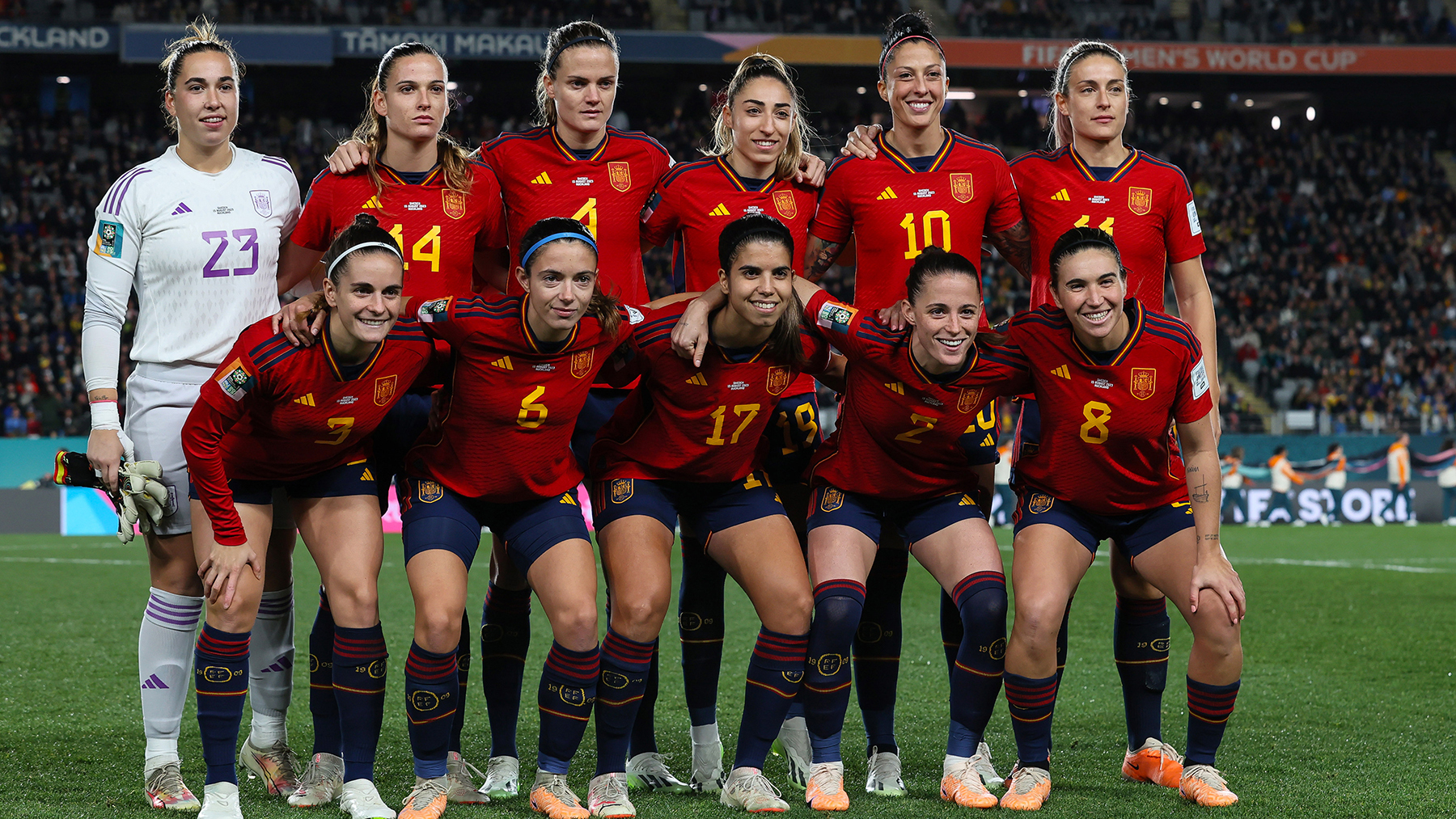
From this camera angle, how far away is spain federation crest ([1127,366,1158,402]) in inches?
165

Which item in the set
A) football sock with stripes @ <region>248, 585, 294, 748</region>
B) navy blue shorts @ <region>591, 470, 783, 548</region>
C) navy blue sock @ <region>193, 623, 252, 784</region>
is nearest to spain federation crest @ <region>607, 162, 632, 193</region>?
navy blue shorts @ <region>591, 470, 783, 548</region>

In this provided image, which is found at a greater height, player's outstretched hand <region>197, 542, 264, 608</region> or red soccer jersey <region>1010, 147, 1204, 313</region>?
red soccer jersey <region>1010, 147, 1204, 313</region>

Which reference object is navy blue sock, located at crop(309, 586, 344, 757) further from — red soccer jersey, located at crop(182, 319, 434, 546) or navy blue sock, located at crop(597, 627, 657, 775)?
navy blue sock, located at crop(597, 627, 657, 775)

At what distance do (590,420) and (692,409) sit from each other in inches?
18.1

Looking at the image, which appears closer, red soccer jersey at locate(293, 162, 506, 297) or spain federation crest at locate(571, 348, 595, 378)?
spain federation crest at locate(571, 348, 595, 378)

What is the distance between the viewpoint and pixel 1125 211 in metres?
4.64

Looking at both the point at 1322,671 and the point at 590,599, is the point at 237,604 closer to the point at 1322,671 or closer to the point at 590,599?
the point at 590,599

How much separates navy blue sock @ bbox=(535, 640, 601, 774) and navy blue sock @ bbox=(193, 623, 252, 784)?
922mm

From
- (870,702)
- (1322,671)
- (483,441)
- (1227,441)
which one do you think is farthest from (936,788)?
(1227,441)

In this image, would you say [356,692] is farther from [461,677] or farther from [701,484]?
[701,484]

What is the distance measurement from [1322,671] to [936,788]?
141 inches

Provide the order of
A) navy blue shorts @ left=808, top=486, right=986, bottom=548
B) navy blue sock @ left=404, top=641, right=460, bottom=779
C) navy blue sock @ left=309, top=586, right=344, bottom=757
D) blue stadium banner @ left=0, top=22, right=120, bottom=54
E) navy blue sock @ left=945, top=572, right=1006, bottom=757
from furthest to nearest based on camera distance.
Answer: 1. blue stadium banner @ left=0, top=22, right=120, bottom=54
2. navy blue shorts @ left=808, top=486, right=986, bottom=548
3. navy blue sock @ left=309, top=586, right=344, bottom=757
4. navy blue sock @ left=945, top=572, right=1006, bottom=757
5. navy blue sock @ left=404, top=641, right=460, bottom=779

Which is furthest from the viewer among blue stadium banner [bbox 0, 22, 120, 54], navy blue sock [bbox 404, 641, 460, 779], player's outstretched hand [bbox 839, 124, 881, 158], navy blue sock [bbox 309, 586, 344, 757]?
blue stadium banner [bbox 0, 22, 120, 54]

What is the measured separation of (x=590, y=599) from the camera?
13.1 ft
